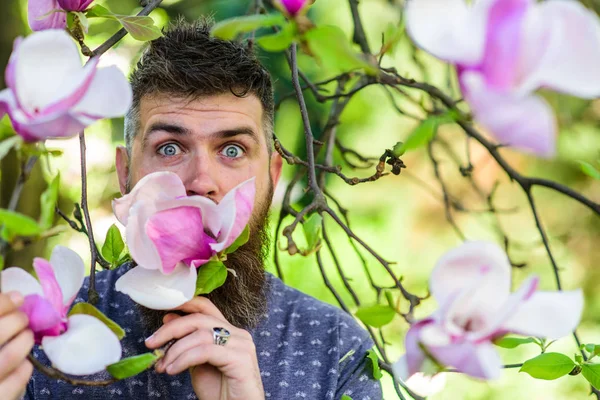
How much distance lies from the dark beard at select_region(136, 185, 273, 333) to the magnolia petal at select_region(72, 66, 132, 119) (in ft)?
2.19

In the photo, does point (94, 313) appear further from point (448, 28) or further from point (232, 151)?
point (232, 151)

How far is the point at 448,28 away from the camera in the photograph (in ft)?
1.64

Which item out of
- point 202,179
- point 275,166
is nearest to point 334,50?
point 202,179

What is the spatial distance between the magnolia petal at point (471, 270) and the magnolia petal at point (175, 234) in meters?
0.24

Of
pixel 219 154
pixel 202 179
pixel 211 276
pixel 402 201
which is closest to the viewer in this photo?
pixel 211 276

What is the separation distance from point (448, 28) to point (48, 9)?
0.46 m

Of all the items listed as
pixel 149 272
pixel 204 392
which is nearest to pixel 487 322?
pixel 149 272

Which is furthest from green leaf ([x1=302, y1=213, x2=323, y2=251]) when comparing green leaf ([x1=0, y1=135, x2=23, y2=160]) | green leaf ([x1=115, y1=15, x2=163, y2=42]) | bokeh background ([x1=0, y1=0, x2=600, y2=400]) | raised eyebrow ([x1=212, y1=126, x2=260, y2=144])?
bokeh background ([x1=0, y1=0, x2=600, y2=400])

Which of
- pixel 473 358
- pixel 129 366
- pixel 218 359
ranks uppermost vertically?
pixel 473 358

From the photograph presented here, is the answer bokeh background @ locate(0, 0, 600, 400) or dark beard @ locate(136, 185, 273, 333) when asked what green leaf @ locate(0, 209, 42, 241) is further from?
bokeh background @ locate(0, 0, 600, 400)

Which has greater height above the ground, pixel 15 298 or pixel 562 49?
pixel 562 49

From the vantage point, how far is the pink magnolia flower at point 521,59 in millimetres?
469

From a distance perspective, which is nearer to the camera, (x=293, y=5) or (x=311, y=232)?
(x=293, y=5)

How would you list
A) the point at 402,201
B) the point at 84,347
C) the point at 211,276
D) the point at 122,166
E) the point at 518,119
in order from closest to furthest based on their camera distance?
the point at 518,119 → the point at 84,347 → the point at 211,276 → the point at 122,166 → the point at 402,201
